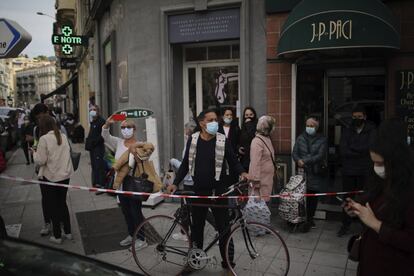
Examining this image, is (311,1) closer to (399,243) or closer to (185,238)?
(185,238)

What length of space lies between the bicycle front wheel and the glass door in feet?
13.2

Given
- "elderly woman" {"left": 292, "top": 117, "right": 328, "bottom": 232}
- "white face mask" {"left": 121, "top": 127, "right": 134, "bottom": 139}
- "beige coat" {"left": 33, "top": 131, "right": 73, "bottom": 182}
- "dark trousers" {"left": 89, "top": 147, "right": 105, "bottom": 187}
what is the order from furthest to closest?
"dark trousers" {"left": 89, "top": 147, "right": 105, "bottom": 187}
"white face mask" {"left": 121, "top": 127, "right": 134, "bottom": 139}
"elderly woman" {"left": 292, "top": 117, "right": 328, "bottom": 232}
"beige coat" {"left": 33, "top": 131, "right": 73, "bottom": 182}

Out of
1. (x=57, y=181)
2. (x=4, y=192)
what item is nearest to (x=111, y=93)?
(x=4, y=192)

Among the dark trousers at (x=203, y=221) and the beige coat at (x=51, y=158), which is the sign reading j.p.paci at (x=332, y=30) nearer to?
the dark trousers at (x=203, y=221)

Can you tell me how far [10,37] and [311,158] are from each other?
4.48 m

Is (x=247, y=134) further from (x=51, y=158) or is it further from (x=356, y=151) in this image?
(x=51, y=158)

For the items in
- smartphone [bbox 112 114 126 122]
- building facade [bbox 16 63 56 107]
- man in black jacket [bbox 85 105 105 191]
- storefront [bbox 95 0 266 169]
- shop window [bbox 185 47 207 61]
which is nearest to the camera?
smartphone [bbox 112 114 126 122]

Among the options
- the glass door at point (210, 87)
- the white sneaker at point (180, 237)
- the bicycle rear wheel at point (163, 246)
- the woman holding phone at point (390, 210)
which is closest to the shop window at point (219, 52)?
the glass door at point (210, 87)

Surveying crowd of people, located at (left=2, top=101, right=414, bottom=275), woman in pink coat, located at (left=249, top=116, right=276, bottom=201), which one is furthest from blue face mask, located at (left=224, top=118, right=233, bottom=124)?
woman in pink coat, located at (left=249, top=116, right=276, bottom=201)

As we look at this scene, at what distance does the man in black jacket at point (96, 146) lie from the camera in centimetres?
858

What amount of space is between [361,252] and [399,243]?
0.40 metres

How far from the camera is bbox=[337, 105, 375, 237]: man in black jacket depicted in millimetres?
5812

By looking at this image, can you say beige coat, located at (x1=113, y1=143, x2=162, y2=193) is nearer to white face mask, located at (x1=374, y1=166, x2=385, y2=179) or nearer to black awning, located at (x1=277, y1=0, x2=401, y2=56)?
black awning, located at (x1=277, y1=0, x2=401, y2=56)

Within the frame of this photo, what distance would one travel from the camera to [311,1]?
618cm
